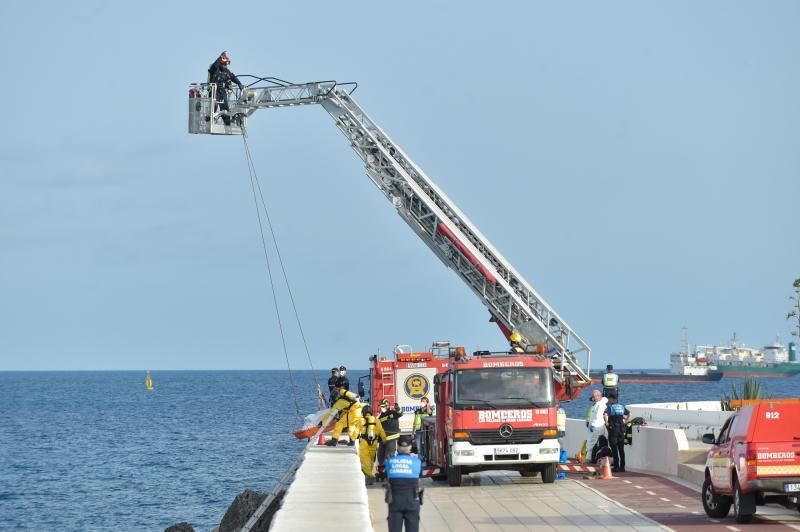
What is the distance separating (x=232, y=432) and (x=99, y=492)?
107 ft

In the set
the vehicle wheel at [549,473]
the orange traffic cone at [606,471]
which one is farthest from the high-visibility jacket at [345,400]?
the orange traffic cone at [606,471]

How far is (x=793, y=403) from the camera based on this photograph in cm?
1873

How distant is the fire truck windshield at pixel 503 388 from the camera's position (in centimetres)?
2561

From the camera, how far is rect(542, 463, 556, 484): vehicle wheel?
26.1 m

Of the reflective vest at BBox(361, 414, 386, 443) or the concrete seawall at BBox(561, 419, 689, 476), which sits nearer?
the reflective vest at BBox(361, 414, 386, 443)

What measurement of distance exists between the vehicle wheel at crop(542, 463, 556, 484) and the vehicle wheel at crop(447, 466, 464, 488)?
5.58 ft

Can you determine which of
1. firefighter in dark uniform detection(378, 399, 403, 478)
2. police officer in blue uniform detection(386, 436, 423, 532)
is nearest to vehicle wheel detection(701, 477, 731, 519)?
police officer in blue uniform detection(386, 436, 423, 532)

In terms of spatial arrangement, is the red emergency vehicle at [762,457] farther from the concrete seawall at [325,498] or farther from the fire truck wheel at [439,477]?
the fire truck wheel at [439,477]

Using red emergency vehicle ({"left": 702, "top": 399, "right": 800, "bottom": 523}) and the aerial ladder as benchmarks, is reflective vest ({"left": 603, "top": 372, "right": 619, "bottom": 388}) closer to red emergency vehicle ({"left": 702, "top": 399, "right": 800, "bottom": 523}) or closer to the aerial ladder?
the aerial ladder

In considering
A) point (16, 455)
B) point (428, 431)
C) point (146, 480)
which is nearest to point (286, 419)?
point (16, 455)

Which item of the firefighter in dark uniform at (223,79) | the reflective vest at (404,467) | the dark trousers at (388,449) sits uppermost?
the firefighter in dark uniform at (223,79)

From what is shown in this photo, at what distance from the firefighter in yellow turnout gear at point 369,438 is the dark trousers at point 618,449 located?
571cm

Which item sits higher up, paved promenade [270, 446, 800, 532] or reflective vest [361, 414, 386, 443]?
reflective vest [361, 414, 386, 443]

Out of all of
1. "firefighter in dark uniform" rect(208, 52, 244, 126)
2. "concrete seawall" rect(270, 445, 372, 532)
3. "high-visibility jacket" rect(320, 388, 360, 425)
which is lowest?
"concrete seawall" rect(270, 445, 372, 532)
